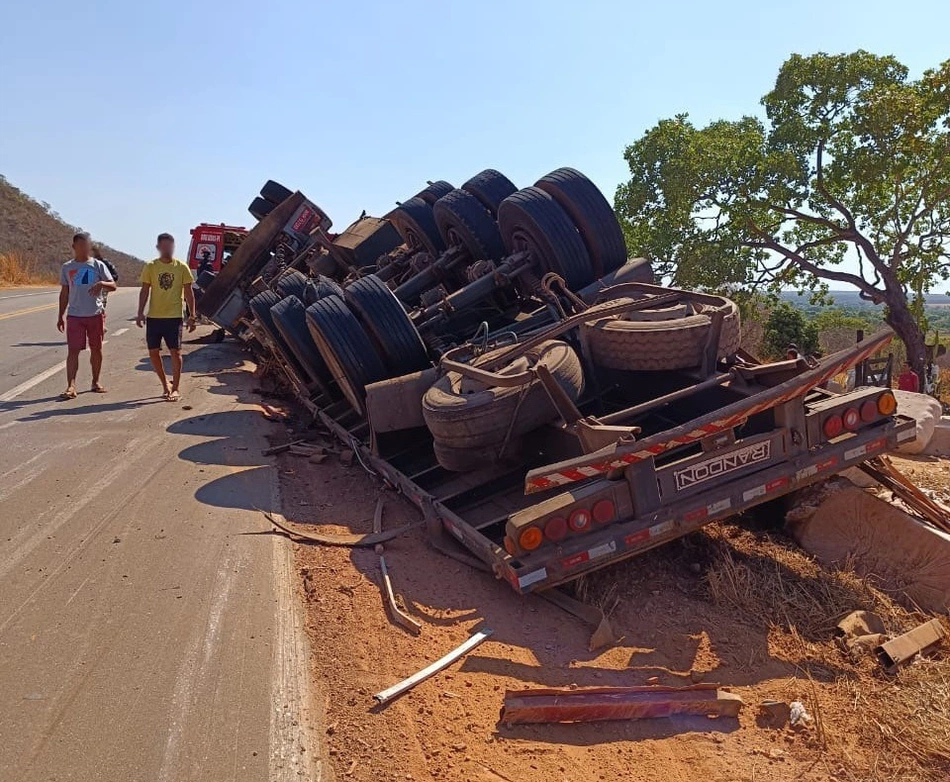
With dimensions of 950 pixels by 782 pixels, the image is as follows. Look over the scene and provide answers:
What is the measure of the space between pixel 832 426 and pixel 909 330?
13658 millimetres

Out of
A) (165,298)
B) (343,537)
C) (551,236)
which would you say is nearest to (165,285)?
(165,298)

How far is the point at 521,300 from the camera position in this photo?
715cm

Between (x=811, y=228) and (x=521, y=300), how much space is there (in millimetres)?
12414

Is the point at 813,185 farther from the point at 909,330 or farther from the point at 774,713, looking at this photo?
the point at 774,713

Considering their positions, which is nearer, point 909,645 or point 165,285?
point 909,645

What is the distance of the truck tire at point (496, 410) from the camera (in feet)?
14.3

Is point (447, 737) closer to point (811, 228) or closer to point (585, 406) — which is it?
point (585, 406)

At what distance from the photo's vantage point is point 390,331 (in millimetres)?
6016

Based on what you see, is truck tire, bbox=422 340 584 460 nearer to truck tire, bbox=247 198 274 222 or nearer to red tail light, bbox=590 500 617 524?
red tail light, bbox=590 500 617 524

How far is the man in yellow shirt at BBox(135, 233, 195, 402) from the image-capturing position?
8.27m

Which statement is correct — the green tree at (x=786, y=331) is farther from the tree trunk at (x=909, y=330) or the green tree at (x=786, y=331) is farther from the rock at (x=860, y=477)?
the rock at (x=860, y=477)

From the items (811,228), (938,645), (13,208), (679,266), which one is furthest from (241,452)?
(13,208)

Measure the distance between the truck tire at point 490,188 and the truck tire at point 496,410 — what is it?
3997mm

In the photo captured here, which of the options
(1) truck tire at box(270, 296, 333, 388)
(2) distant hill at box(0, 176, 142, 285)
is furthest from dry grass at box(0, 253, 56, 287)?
(1) truck tire at box(270, 296, 333, 388)
